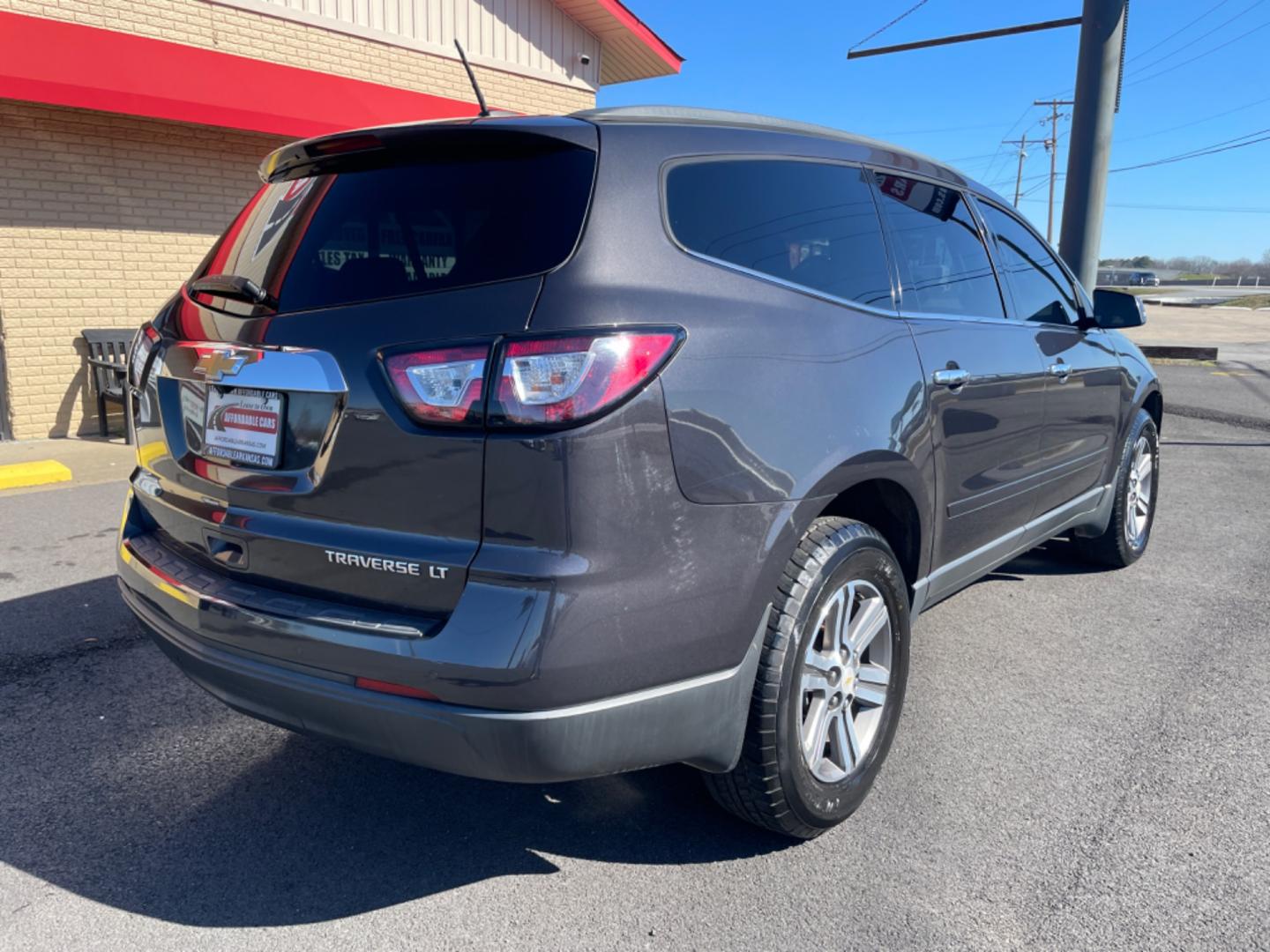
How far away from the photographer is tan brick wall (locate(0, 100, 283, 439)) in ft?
29.2

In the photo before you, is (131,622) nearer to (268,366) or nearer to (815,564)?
(268,366)

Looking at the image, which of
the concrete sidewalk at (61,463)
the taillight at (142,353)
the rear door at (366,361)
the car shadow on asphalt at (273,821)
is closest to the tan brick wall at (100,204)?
the concrete sidewalk at (61,463)

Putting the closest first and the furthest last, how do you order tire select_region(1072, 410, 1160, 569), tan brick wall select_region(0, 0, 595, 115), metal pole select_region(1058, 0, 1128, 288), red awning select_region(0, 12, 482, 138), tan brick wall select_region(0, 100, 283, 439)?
tire select_region(1072, 410, 1160, 569) → red awning select_region(0, 12, 482, 138) → tan brick wall select_region(0, 100, 283, 439) → tan brick wall select_region(0, 0, 595, 115) → metal pole select_region(1058, 0, 1128, 288)

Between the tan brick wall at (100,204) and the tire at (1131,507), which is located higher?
the tan brick wall at (100,204)

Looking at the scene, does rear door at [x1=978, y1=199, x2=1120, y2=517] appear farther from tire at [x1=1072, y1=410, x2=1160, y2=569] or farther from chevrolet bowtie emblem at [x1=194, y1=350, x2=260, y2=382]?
chevrolet bowtie emblem at [x1=194, y1=350, x2=260, y2=382]

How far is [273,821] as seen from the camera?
111 inches

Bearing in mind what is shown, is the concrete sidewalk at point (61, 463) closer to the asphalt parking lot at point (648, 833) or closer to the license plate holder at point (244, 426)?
the asphalt parking lot at point (648, 833)

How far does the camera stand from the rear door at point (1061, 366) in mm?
4031

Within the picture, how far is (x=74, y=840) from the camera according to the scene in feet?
8.90

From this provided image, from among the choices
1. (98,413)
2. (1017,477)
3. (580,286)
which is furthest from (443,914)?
(98,413)

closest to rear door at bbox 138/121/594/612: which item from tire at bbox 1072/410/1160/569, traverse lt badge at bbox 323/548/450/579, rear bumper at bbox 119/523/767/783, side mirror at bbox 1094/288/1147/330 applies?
traverse lt badge at bbox 323/548/450/579

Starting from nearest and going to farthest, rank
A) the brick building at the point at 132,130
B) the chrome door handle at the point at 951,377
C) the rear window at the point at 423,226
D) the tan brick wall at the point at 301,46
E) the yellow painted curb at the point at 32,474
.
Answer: the rear window at the point at 423,226 < the chrome door handle at the point at 951,377 < the yellow painted curb at the point at 32,474 < the brick building at the point at 132,130 < the tan brick wall at the point at 301,46

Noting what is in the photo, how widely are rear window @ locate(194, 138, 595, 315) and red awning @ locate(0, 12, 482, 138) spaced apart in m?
5.13

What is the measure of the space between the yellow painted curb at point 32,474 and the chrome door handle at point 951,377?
22.5 feet
